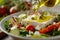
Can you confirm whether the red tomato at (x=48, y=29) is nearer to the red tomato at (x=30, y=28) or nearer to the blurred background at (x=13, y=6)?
the red tomato at (x=30, y=28)

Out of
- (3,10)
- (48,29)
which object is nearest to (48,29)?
(48,29)

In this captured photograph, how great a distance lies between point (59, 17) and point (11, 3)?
2.62ft

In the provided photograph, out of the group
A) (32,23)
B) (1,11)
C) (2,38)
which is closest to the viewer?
(32,23)

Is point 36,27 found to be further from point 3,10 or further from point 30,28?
point 3,10

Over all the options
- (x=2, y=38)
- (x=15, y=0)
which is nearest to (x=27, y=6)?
(x=15, y=0)

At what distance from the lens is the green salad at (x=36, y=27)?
933mm

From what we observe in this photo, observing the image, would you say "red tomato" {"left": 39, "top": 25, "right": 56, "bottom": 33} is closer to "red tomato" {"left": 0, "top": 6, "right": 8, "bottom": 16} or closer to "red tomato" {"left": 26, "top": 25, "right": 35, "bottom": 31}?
"red tomato" {"left": 26, "top": 25, "right": 35, "bottom": 31}

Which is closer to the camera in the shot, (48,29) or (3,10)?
(48,29)

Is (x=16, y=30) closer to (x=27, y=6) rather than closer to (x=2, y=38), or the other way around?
(x=2, y=38)

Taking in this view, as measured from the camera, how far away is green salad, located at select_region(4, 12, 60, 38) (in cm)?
93

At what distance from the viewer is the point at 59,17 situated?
3.60 ft

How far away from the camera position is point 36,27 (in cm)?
98

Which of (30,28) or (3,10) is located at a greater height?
(3,10)

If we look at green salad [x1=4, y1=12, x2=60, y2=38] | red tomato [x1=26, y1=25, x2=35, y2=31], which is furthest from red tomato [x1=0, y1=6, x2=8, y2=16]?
red tomato [x1=26, y1=25, x2=35, y2=31]
